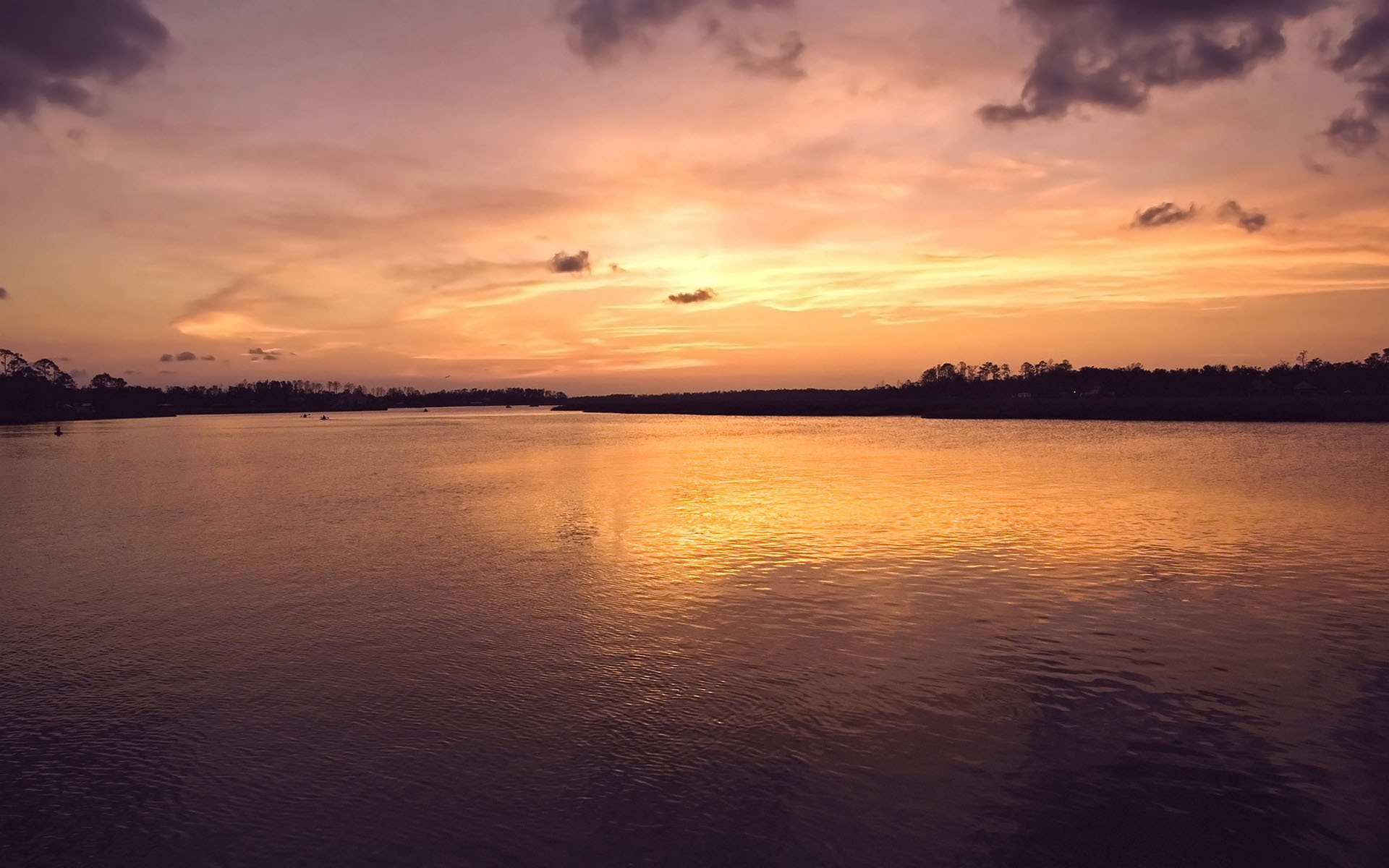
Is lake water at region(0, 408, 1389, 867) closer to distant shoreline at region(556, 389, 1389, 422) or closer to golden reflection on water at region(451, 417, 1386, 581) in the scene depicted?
golden reflection on water at region(451, 417, 1386, 581)

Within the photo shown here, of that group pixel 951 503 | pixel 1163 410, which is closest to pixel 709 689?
pixel 951 503

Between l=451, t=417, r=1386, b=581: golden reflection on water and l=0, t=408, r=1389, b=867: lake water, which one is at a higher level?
l=451, t=417, r=1386, b=581: golden reflection on water

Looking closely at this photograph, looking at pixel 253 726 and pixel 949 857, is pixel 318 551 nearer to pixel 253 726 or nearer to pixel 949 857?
pixel 253 726

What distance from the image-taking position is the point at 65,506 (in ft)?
105

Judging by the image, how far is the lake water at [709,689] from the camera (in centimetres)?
770

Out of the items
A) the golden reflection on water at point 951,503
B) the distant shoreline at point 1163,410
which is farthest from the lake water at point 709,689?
the distant shoreline at point 1163,410

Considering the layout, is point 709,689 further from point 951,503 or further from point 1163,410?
point 1163,410

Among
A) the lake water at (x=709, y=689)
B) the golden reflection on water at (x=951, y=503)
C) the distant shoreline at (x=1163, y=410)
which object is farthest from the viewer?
the distant shoreline at (x=1163, y=410)

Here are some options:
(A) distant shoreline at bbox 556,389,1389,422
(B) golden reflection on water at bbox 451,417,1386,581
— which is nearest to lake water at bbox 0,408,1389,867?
(B) golden reflection on water at bbox 451,417,1386,581

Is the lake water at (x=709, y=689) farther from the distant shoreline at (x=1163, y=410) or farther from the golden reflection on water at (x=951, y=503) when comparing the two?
the distant shoreline at (x=1163, y=410)

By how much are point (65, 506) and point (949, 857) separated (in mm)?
37209

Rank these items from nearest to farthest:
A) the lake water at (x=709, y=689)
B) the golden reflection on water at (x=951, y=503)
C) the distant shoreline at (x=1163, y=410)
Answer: the lake water at (x=709, y=689)
the golden reflection on water at (x=951, y=503)
the distant shoreline at (x=1163, y=410)

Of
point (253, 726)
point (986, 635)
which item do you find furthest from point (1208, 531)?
point (253, 726)

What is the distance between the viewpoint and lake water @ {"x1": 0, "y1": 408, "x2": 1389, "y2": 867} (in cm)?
770
